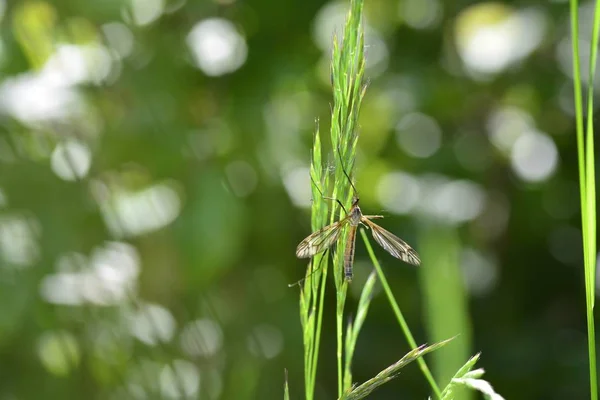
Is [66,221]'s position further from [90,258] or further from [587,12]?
[587,12]

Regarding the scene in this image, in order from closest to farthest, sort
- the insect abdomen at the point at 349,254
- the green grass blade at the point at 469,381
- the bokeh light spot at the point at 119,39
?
the green grass blade at the point at 469,381
the insect abdomen at the point at 349,254
the bokeh light spot at the point at 119,39

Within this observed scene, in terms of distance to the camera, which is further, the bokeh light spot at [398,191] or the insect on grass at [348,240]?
the bokeh light spot at [398,191]

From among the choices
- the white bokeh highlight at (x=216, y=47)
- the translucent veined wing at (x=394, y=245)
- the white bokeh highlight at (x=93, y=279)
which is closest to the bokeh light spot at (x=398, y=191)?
the white bokeh highlight at (x=216, y=47)

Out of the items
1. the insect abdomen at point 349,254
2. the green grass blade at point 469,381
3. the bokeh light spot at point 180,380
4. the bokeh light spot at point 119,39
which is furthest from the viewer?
the bokeh light spot at point 119,39

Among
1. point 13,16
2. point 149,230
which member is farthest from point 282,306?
point 13,16

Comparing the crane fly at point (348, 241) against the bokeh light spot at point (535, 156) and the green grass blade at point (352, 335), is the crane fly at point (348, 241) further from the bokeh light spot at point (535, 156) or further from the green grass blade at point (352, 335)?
the bokeh light spot at point (535, 156)

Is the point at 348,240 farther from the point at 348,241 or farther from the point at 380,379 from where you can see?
the point at 380,379
